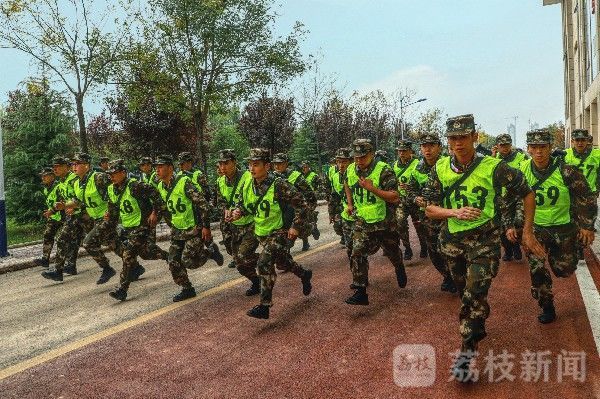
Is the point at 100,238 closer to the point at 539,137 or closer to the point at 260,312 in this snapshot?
the point at 260,312

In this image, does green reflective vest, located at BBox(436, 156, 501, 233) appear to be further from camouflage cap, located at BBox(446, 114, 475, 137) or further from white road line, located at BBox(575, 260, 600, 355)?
white road line, located at BBox(575, 260, 600, 355)

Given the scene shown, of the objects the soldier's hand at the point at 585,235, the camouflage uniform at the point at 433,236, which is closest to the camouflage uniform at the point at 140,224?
the camouflage uniform at the point at 433,236

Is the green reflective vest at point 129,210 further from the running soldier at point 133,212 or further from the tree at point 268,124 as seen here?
the tree at point 268,124

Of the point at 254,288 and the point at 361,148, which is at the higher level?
the point at 361,148

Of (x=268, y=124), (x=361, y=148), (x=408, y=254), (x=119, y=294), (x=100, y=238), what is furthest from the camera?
(x=268, y=124)

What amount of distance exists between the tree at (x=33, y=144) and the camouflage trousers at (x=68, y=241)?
10800 mm

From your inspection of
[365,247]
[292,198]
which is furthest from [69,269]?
[365,247]

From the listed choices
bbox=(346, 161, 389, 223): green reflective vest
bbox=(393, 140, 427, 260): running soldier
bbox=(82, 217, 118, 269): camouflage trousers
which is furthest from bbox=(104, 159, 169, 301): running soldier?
bbox=(393, 140, 427, 260): running soldier

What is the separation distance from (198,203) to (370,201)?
2304 mm

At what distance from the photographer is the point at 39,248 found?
13797mm

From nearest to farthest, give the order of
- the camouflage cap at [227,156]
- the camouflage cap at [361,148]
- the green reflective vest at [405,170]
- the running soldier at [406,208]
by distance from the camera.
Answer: the camouflage cap at [361,148] < the camouflage cap at [227,156] < the running soldier at [406,208] < the green reflective vest at [405,170]

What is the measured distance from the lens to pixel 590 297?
6234 mm

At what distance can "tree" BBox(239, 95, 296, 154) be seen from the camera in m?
31.0

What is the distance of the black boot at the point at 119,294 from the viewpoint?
7246 millimetres
